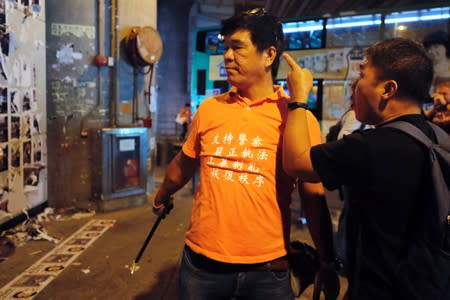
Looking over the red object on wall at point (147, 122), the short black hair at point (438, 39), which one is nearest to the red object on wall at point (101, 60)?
the red object on wall at point (147, 122)

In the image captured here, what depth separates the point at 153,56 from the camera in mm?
6070

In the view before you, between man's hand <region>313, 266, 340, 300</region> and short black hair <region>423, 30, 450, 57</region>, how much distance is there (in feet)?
20.0

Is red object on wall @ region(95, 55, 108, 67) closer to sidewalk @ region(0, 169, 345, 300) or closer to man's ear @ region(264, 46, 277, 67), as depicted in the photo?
sidewalk @ region(0, 169, 345, 300)

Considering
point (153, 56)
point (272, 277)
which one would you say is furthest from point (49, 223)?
point (272, 277)

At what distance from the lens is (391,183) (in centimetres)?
131

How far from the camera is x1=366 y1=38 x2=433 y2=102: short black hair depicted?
4.51 feet

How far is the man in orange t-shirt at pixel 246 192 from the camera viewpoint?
5.26 ft

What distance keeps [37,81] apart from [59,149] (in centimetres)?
103

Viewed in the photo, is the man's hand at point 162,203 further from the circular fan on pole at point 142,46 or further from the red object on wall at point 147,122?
the red object on wall at point 147,122

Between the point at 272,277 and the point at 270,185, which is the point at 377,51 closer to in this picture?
the point at 270,185

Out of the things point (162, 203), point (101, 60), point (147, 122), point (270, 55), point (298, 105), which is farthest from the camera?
point (147, 122)

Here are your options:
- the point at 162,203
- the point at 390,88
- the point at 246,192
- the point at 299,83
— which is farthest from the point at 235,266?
the point at 390,88

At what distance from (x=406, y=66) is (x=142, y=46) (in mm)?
5023

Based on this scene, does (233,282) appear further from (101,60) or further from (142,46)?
(142,46)
